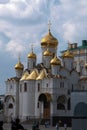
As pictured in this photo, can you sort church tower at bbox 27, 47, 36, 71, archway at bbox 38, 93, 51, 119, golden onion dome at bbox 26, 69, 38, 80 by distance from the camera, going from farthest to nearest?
1. church tower at bbox 27, 47, 36, 71
2. golden onion dome at bbox 26, 69, 38, 80
3. archway at bbox 38, 93, 51, 119

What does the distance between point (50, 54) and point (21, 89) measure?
561cm

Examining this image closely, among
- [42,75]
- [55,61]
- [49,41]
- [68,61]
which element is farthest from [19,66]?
[55,61]

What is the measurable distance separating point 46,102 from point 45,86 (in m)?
1.88

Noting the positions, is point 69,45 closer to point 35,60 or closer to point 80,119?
point 35,60

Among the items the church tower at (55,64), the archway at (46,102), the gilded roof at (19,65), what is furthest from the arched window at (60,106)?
the gilded roof at (19,65)

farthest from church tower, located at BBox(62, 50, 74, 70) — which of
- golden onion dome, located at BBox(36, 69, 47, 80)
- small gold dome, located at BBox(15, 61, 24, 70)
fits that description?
small gold dome, located at BBox(15, 61, 24, 70)

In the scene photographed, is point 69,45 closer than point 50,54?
No

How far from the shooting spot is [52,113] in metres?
54.3

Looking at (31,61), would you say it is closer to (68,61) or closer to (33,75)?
(33,75)

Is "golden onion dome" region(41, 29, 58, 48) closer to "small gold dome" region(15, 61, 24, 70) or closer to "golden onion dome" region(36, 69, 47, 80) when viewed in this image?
"small gold dome" region(15, 61, 24, 70)

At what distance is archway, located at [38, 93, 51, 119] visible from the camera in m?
54.8

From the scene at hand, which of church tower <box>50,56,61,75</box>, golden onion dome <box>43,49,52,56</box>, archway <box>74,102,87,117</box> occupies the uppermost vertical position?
golden onion dome <box>43,49,52,56</box>

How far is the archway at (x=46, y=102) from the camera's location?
180 feet

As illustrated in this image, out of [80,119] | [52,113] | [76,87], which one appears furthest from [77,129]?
[76,87]
